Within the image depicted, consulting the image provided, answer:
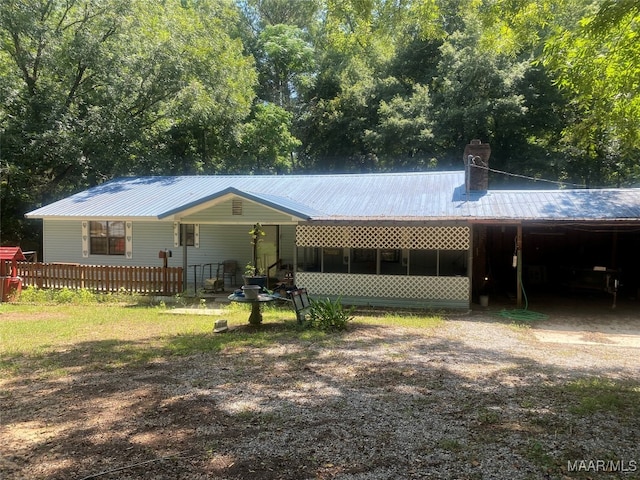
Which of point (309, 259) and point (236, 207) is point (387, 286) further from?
point (236, 207)

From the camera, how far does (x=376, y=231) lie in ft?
41.6

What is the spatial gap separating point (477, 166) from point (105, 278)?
1189cm

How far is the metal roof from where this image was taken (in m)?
12.2

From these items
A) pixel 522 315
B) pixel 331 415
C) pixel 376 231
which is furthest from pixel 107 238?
pixel 331 415

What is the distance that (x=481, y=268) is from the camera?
1486 cm

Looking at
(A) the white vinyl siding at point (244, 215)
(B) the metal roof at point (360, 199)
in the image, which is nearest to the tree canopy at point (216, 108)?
(B) the metal roof at point (360, 199)

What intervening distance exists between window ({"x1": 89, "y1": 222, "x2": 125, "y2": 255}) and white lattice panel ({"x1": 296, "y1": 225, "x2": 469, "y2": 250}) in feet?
23.9

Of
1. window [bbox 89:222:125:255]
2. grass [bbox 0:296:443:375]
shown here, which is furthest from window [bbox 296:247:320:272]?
window [bbox 89:222:125:255]

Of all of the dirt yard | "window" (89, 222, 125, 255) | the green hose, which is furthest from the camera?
"window" (89, 222, 125, 255)

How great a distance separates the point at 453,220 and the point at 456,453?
27.4 ft

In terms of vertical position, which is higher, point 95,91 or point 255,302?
point 95,91

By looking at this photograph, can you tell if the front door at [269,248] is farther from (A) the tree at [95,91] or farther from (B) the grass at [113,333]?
(A) the tree at [95,91]

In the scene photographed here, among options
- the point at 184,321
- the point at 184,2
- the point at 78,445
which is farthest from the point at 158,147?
the point at 78,445

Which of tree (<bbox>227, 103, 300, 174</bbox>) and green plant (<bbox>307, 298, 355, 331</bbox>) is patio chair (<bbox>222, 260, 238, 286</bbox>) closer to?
green plant (<bbox>307, 298, 355, 331</bbox>)
